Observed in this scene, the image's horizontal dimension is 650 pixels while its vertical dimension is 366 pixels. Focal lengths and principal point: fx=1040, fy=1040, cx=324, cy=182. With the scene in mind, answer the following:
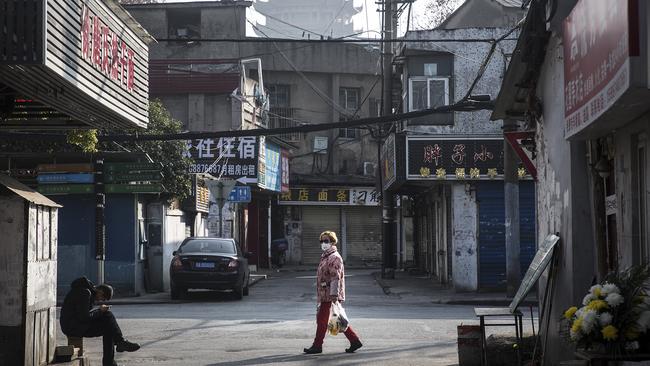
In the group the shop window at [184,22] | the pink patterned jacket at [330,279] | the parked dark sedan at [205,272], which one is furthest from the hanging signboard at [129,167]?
the shop window at [184,22]

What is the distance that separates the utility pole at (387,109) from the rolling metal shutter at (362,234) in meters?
15.6

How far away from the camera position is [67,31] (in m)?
10.3

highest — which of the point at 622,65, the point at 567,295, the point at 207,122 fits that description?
the point at 207,122

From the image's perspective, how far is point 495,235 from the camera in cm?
2961

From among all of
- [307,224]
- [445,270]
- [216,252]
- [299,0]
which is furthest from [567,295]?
[299,0]

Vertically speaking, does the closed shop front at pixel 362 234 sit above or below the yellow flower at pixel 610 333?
above

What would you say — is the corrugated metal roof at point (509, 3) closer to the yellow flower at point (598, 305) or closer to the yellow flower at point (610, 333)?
the yellow flower at point (598, 305)

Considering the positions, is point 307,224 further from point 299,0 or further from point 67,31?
point 299,0

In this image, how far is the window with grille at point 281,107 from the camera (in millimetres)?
54906

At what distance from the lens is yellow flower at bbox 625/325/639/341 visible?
7570 mm

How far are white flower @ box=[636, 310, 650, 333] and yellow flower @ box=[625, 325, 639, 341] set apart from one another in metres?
0.04

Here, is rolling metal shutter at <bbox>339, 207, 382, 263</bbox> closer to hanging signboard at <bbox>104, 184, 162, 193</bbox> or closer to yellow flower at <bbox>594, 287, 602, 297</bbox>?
hanging signboard at <bbox>104, 184, 162, 193</bbox>

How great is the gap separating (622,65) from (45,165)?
2224cm

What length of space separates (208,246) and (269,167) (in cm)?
1848
